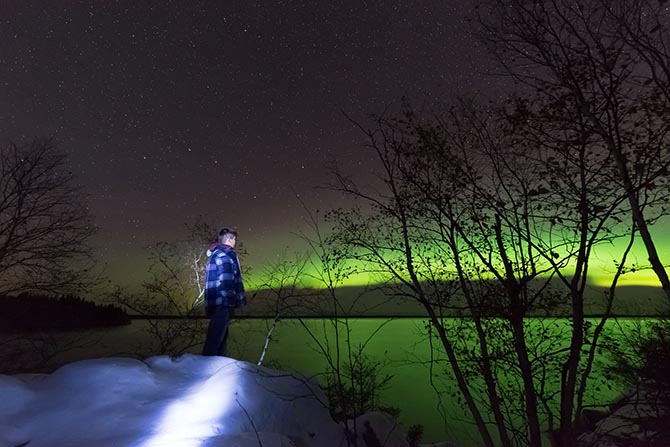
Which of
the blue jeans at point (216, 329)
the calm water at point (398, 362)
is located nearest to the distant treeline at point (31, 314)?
the calm water at point (398, 362)

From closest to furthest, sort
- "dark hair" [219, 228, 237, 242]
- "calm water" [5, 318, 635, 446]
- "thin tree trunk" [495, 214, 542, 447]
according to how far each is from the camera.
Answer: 1. "thin tree trunk" [495, 214, 542, 447]
2. "dark hair" [219, 228, 237, 242]
3. "calm water" [5, 318, 635, 446]

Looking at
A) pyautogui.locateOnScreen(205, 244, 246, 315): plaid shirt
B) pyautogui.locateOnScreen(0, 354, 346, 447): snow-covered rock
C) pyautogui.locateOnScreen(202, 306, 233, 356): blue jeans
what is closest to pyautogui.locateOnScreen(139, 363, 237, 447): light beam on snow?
pyautogui.locateOnScreen(0, 354, 346, 447): snow-covered rock

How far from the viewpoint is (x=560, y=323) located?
18.1ft

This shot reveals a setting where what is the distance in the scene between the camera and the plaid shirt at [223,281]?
5.31 meters

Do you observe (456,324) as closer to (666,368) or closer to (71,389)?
(71,389)

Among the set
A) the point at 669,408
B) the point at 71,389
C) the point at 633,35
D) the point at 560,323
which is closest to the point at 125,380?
the point at 71,389

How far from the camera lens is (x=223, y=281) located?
5332 millimetres

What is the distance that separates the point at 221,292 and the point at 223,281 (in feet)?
0.51

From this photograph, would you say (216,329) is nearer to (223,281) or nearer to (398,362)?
(223,281)

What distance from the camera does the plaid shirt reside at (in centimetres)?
531

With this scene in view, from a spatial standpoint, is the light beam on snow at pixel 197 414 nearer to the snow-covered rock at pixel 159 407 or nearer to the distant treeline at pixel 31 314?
the snow-covered rock at pixel 159 407

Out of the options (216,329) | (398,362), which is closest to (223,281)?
(216,329)

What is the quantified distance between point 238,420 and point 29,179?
9837 millimetres

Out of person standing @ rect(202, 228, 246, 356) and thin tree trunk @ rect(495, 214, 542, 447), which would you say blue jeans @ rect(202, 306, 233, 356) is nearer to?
person standing @ rect(202, 228, 246, 356)
